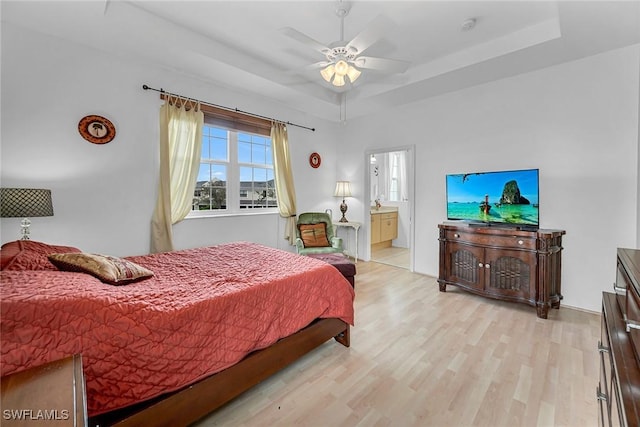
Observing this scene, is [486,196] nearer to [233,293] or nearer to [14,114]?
[233,293]

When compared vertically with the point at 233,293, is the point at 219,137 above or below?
above

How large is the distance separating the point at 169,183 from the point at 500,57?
3866mm

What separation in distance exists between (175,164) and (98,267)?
78.0 inches

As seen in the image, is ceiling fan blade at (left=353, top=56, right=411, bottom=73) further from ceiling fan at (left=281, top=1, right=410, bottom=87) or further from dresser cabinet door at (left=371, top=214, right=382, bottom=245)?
dresser cabinet door at (left=371, top=214, right=382, bottom=245)

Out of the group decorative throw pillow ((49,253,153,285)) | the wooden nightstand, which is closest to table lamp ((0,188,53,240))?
decorative throw pillow ((49,253,153,285))

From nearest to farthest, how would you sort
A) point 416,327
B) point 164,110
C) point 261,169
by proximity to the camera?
1. point 416,327
2. point 164,110
3. point 261,169

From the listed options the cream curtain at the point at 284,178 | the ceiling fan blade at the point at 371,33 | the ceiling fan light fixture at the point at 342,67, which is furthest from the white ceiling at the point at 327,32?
the cream curtain at the point at 284,178

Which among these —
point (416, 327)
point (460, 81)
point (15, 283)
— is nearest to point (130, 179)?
point (15, 283)

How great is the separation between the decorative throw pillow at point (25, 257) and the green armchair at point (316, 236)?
264cm

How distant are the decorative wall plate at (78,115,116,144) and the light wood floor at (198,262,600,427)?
2.78 m

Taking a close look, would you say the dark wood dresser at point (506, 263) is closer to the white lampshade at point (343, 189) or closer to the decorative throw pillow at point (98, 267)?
the white lampshade at point (343, 189)

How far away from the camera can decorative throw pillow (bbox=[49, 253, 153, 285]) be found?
1.48 metres

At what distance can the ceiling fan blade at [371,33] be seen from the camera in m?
1.79

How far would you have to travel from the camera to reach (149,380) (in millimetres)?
1203
